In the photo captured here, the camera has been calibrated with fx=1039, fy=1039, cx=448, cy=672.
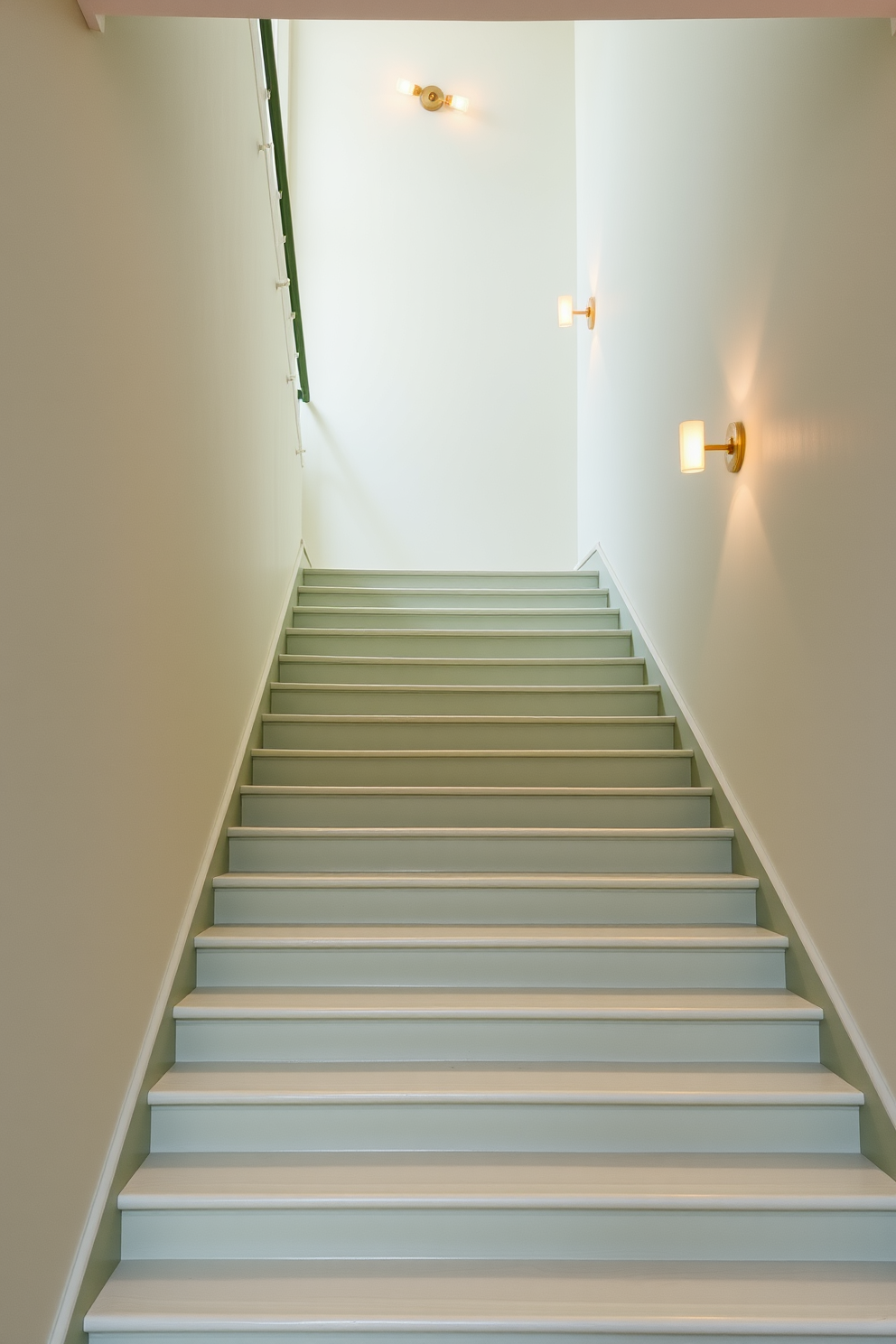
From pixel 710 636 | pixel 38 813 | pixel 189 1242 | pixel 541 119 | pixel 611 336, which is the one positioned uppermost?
pixel 541 119

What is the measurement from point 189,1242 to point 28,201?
2006 mm

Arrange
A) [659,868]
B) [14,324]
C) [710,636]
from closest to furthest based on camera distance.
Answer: [14,324]
[659,868]
[710,636]

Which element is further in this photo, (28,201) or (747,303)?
(747,303)

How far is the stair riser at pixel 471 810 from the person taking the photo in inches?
137

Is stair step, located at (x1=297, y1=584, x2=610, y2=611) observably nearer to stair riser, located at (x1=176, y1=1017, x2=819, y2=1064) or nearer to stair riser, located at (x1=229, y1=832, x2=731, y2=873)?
stair riser, located at (x1=229, y1=832, x2=731, y2=873)

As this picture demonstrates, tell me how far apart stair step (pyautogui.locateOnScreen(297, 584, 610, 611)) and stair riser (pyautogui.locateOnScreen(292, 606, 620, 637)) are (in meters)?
0.11

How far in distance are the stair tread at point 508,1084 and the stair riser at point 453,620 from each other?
104 inches

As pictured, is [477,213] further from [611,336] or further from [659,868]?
[659,868]

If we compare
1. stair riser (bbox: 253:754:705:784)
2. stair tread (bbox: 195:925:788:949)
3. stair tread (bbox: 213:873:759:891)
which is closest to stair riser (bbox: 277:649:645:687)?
stair riser (bbox: 253:754:705:784)

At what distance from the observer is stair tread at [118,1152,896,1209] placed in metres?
2.14

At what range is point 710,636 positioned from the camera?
11.9ft

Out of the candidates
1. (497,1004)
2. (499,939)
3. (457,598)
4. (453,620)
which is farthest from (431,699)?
(497,1004)

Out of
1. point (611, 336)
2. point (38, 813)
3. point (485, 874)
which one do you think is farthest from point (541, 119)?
point (38, 813)

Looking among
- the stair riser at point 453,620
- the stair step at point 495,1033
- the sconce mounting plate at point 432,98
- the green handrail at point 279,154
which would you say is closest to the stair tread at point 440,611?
the stair riser at point 453,620
